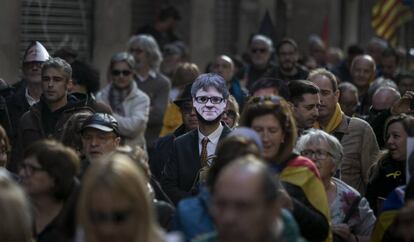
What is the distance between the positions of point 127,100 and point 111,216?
7.62 m

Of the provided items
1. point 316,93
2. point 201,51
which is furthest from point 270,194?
point 201,51

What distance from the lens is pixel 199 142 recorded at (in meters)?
9.77

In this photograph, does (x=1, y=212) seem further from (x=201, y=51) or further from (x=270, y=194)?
(x=201, y=51)

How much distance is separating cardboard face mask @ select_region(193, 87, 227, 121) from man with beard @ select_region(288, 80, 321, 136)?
1.80 ft

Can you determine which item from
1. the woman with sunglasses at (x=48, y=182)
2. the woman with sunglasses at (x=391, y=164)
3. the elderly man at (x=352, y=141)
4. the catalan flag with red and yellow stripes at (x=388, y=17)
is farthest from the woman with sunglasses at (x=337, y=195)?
the catalan flag with red and yellow stripes at (x=388, y=17)

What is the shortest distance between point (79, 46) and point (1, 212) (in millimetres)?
13590

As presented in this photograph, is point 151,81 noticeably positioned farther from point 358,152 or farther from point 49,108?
point 358,152

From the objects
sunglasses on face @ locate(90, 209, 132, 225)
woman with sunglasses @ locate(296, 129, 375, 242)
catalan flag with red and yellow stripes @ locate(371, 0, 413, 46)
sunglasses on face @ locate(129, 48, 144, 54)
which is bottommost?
woman with sunglasses @ locate(296, 129, 375, 242)

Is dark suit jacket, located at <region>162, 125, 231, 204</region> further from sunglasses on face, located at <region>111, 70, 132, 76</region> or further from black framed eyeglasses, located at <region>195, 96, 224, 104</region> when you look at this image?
sunglasses on face, located at <region>111, 70, 132, 76</region>

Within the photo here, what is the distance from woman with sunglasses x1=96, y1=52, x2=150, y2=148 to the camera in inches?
518

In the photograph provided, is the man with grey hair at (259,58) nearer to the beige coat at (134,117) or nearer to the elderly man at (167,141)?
the beige coat at (134,117)

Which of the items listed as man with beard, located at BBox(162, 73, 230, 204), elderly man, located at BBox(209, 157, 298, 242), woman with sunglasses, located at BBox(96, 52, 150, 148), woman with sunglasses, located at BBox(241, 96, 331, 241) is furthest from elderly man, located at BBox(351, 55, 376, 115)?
elderly man, located at BBox(209, 157, 298, 242)

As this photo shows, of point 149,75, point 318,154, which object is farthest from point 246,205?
point 149,75

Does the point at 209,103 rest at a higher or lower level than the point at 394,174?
higher
